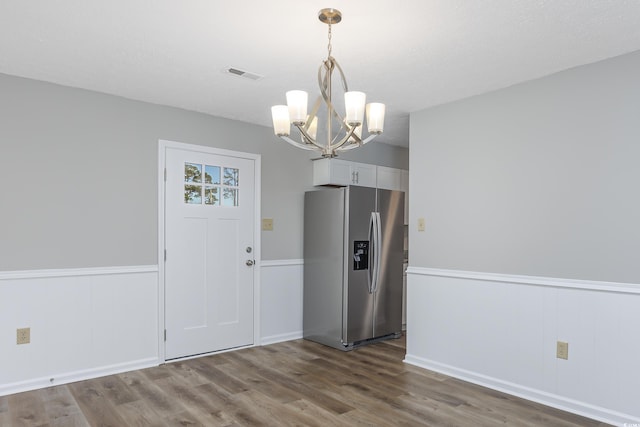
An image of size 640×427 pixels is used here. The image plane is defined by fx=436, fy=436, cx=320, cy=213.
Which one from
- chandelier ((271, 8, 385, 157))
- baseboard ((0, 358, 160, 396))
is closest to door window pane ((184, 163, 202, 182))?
baseboard ((0, 358, 160, 396))

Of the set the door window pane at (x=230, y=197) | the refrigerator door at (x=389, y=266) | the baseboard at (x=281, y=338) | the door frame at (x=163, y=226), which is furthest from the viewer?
the refrigerator door at (x=389, y=266)

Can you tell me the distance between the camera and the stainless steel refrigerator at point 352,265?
439cm

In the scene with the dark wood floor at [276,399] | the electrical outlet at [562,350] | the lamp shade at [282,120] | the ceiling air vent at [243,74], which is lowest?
the dark wood floor at [276,399]

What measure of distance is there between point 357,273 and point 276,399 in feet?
5.49

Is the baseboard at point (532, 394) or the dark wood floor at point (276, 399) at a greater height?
the baseboard at point (532, 394)

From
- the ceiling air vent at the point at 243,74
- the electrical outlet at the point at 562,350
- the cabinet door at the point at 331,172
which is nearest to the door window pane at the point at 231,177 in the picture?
the cabinet door at the point at 331,172

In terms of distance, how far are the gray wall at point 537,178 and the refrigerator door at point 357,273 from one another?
61cm

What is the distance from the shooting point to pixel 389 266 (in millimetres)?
4738

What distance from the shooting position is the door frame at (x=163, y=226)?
3.85m

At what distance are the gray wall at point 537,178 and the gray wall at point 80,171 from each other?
84.3 inches

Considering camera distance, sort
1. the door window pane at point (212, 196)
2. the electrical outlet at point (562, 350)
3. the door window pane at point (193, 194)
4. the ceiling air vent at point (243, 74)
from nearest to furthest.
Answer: the electrical outlet at point (562, 350), the ceiling air vent at point (243, 74), the door window pane at point (193, 194), the door window pane at point (212, 196)

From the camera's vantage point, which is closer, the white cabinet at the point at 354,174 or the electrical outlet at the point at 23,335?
the electrical outlet at the point at 23,335

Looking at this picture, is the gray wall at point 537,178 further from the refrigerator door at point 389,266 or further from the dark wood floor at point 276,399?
the dark wood floor at point 276,399

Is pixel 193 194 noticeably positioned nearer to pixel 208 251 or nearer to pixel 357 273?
pixel 208 251
